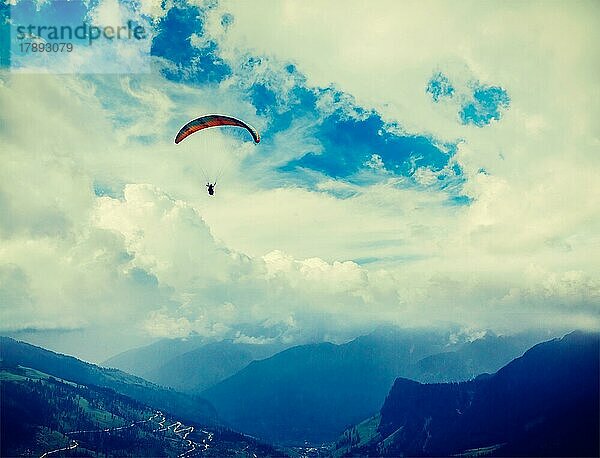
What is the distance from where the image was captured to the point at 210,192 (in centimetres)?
8869

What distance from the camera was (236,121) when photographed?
90.1 metres

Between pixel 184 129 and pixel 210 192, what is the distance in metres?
15.3

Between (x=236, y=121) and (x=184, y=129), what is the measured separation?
11.5m

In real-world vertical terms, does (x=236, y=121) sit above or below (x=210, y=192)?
above

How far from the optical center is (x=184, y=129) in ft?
300

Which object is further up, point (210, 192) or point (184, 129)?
point (184, 129)

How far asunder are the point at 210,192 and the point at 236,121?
16.0 m
